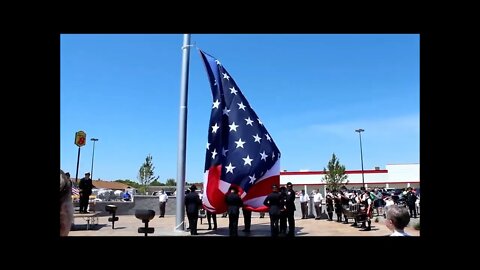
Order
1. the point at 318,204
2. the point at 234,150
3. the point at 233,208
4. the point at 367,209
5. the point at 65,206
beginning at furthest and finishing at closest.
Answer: the point at 318,204 → the point at 367,209 → the point at 234,150 → the point at 233,208 → the point at 65,206

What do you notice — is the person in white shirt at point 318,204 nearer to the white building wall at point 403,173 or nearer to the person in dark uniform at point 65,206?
the person in dark uniform at point 65,206

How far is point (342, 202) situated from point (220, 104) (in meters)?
7.90

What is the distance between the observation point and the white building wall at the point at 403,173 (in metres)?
64.4

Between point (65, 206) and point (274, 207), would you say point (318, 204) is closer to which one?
point (274, 207)

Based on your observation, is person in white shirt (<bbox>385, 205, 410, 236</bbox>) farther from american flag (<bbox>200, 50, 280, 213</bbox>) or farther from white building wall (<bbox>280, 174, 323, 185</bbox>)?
white building wall (<bbox>280, 174, 323, 185</bbox>)

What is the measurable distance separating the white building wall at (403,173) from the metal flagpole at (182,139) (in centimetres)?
5946

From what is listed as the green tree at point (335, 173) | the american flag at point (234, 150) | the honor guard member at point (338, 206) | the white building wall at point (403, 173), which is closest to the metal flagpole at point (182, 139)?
the american flag at point (234, 150)

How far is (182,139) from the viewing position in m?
12.8

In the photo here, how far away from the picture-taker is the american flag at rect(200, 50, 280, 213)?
12.2m

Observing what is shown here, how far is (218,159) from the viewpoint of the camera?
12383 millimetres

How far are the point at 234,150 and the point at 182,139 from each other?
1.79m

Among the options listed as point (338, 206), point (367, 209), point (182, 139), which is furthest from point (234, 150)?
point (338, 206)
